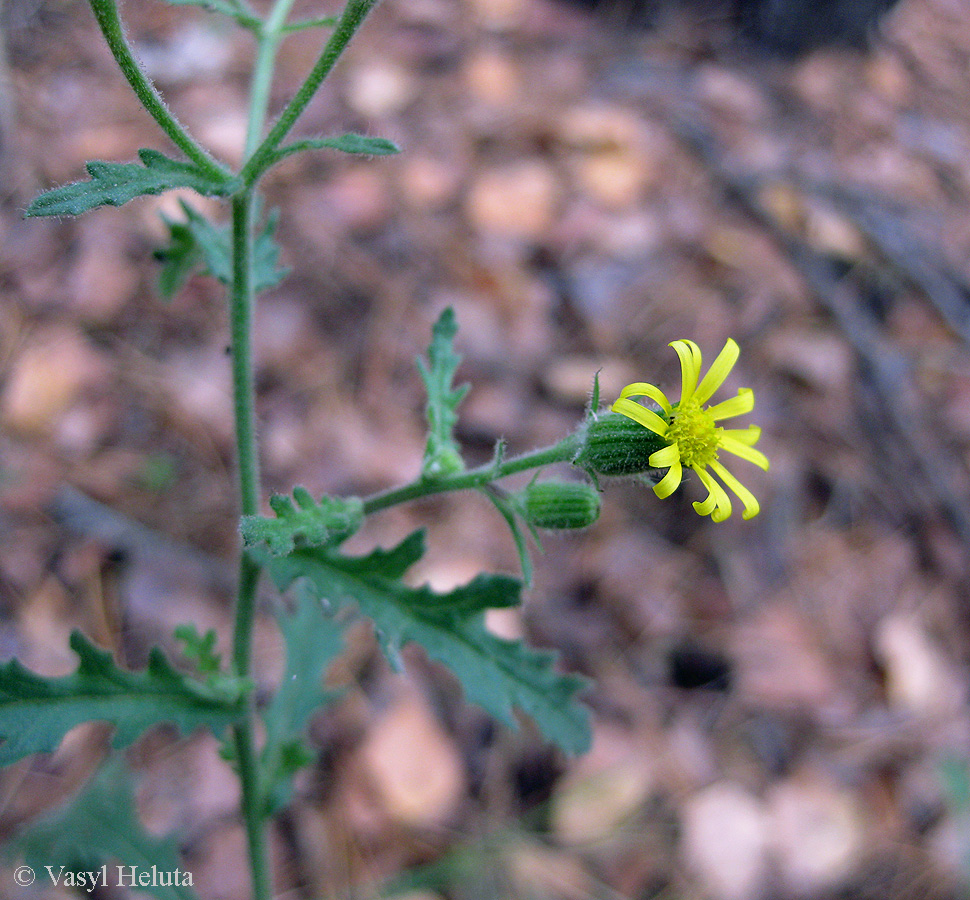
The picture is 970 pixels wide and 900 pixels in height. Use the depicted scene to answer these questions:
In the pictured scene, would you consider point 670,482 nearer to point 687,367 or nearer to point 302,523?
point 687,367

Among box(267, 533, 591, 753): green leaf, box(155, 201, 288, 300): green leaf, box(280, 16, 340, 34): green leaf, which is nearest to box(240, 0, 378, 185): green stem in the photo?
box(280, 16, 340, 34): green leaf

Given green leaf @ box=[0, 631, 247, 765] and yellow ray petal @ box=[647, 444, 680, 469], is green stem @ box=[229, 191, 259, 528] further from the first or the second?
yellow ray petal @ box=[647, 444, 680, 469]

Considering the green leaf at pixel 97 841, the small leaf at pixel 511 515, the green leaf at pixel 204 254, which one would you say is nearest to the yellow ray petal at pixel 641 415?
the small leaf at pixel 511 515

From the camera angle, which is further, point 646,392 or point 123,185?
point 646,392

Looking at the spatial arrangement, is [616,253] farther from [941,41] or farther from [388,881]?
[941,41]

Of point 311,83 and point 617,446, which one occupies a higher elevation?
point 311,83

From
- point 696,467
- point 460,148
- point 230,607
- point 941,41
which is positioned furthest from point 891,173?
point 230,607

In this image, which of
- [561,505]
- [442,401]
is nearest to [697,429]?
[561,505]
